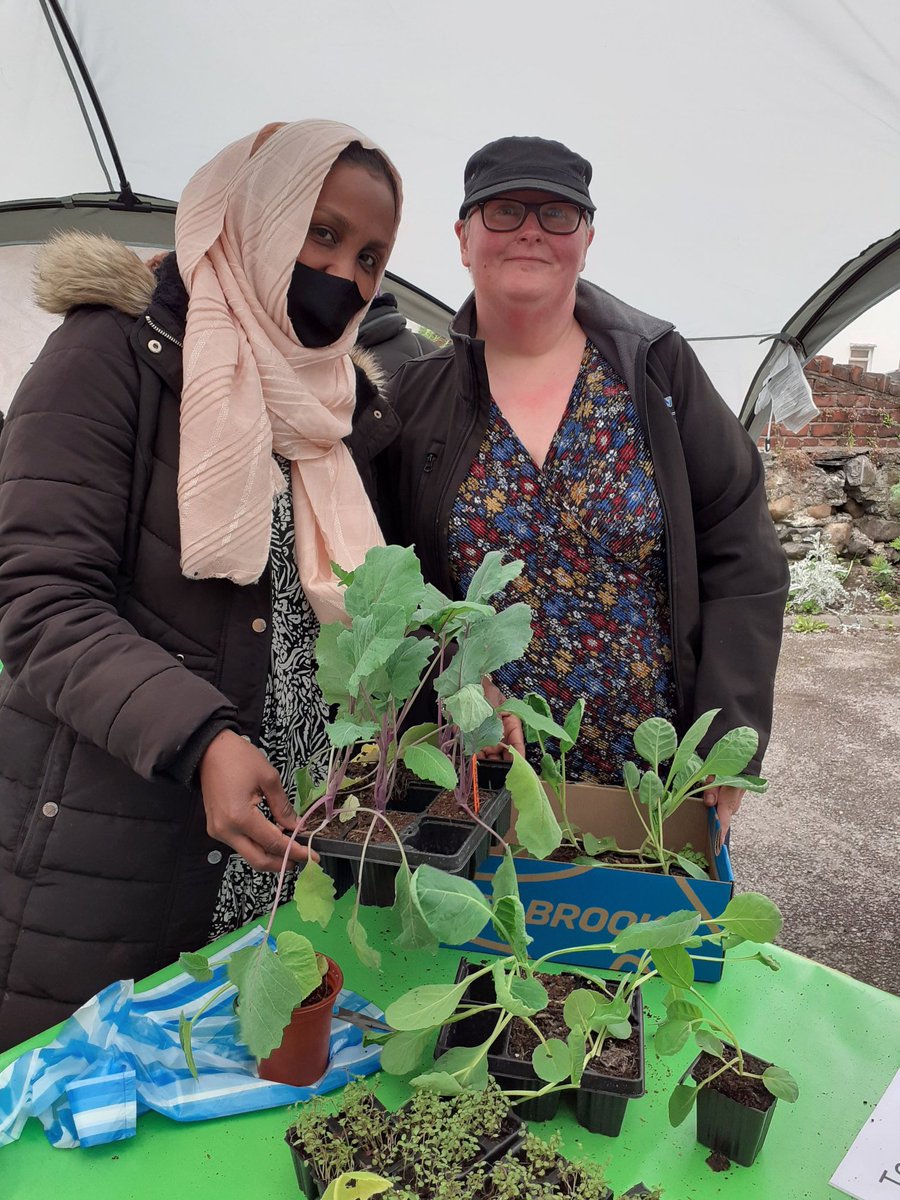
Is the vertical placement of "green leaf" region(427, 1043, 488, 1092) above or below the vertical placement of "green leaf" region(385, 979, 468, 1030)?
below

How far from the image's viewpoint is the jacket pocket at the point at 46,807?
1190 millimetres

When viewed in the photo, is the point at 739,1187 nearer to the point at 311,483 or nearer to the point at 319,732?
the point at 319,732

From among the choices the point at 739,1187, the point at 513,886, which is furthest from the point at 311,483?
the point at 739,1187

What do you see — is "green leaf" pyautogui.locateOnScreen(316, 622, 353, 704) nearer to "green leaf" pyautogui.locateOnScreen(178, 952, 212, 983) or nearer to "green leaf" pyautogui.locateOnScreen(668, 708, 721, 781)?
"green leaf" pyautogui.locateOnScreen(178, 952, 212, 983)

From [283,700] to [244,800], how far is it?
371 millimetres

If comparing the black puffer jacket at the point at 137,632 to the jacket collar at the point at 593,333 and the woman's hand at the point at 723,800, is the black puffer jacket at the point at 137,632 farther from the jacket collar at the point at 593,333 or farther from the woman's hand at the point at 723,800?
the woman's hand at the point at 723,800

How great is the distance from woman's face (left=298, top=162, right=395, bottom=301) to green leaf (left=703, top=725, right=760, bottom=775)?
93 cm

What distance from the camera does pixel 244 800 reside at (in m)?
0.94

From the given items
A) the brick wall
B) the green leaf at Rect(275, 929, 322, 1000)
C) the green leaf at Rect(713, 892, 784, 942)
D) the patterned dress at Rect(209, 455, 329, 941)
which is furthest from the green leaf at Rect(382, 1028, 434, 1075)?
the brick wall

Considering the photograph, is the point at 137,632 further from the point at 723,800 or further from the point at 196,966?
the point at 723,800

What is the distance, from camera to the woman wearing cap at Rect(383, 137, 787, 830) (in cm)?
159

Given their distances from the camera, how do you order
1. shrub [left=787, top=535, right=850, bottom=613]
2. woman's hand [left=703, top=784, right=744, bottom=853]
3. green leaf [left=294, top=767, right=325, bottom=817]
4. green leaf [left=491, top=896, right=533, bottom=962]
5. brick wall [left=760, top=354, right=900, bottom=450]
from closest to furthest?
1. green leaf [left=491, top=896, right=533, bottom=962]
2. green leaf [left=294, top=767, right=325, bottom=817]
3. woman's hand [left=703, top=784, right=744, bottom=853]
4. shrub [left=787, top=535, right=850, bottom=613]
5. brick wall [left=760, top=354, right=900, bottom=450]

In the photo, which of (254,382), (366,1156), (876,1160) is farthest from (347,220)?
(876,1160)

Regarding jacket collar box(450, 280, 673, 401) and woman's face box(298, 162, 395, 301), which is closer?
woman's face box(298, 162, 395, 301)
